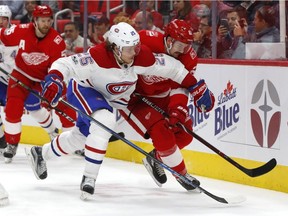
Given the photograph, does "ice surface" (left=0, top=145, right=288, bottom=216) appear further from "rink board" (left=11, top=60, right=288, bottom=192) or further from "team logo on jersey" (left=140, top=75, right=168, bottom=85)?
"team logo on jersey" (left=140, top=75, right=168, bottom=85)

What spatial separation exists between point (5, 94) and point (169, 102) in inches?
77.6

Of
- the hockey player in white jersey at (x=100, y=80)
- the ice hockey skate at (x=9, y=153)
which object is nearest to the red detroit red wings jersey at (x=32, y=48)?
the ice hockey skate at (x=9, y=153)

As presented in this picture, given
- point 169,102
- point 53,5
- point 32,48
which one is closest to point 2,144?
point 32,48

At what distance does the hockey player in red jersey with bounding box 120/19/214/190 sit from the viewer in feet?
17.2

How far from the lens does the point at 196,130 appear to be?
6.24 metres

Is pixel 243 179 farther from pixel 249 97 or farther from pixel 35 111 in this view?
pixel 35 111

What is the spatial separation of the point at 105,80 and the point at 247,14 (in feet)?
4.46

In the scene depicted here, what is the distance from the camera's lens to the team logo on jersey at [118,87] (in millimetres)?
5113

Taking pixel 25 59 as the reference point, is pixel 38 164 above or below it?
below

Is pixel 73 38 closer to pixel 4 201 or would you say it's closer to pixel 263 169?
pixel 263 169

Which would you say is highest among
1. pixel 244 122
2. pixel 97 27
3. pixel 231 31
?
pixel 231 31

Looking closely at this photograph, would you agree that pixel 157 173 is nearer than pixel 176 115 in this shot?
No

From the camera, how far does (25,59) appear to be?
6715 millimetres

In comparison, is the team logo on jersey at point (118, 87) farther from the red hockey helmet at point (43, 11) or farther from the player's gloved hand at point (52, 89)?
the red hockey helmet at point (43, 11)
